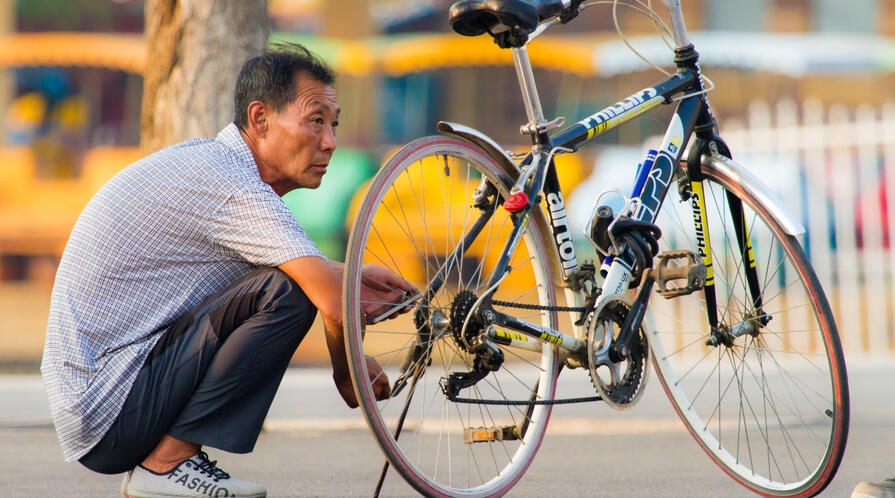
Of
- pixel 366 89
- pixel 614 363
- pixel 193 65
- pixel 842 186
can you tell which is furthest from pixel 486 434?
pixel 366 89

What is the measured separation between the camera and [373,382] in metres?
2.78

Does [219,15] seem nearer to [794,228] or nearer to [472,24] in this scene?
[472,24]

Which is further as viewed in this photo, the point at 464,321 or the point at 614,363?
the point at 614,363

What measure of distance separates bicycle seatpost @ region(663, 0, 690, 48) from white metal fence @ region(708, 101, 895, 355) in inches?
165

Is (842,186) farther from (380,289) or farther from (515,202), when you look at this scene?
(380,289)

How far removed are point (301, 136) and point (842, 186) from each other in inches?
221

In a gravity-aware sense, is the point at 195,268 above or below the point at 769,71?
below

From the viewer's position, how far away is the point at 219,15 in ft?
16.0

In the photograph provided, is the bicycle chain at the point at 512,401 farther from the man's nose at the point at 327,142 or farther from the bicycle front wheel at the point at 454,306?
the man's nose at the point at 327,142

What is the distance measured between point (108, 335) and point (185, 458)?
0.36m

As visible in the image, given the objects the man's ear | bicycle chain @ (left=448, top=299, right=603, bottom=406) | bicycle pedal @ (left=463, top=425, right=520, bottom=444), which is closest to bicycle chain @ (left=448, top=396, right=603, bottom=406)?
bicycle chain @ (left=448, top=299, right=603, bottom=406)

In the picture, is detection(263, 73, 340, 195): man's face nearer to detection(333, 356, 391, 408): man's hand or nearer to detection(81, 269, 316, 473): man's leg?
detection(81, 269, 316, 473): man's leg

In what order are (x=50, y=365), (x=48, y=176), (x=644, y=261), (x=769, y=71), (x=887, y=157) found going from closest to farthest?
1. (x=50, y=365)
2. (x=644, y=261)
3. (x=887, y=157)
4. (x=48, y=176)
5. (x=769, y=71)

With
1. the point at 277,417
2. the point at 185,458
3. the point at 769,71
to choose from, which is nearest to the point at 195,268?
the point at 185,458
